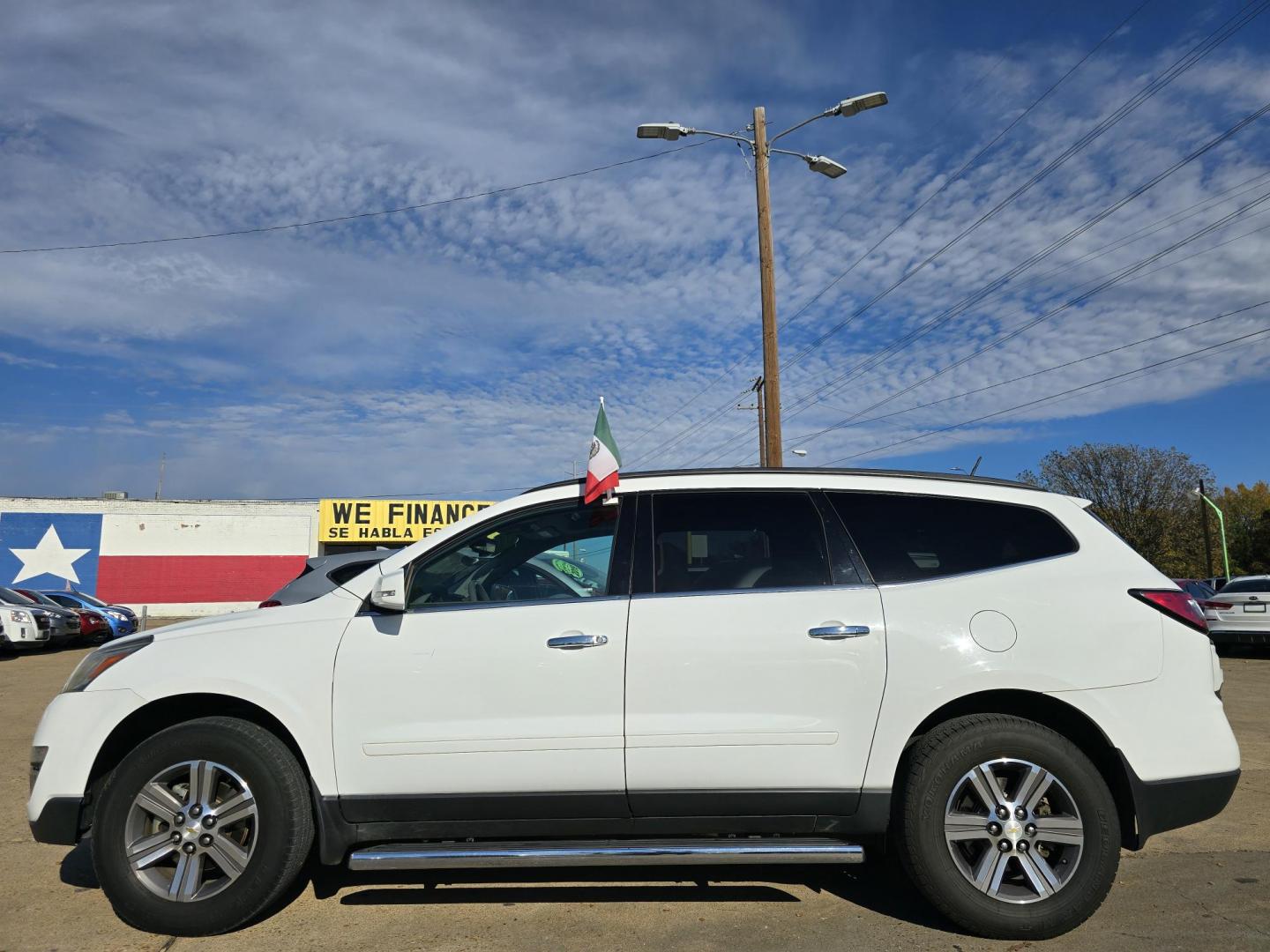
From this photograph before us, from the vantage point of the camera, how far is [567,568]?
3.89 m

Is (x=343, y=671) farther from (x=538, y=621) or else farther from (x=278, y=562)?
(x=278, y=562)

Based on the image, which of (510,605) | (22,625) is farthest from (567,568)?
(22,625)

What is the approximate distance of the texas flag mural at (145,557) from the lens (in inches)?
1382

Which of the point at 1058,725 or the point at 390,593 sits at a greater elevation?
the point at 390,593

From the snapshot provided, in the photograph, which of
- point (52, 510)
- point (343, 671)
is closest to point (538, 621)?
point (343, 671)

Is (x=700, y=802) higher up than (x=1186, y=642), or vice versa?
(x=1186, y=642)

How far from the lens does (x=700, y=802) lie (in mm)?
3494

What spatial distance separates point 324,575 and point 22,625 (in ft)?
47.2

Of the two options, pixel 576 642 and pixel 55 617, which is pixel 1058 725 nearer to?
pixel 576 642

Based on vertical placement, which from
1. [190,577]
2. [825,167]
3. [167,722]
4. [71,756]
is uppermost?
[825,167]

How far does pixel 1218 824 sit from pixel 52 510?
134 ft

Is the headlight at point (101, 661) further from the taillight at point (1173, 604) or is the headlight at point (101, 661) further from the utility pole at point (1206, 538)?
the utility pole at point (1206, 538)

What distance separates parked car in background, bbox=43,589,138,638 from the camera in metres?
22.1

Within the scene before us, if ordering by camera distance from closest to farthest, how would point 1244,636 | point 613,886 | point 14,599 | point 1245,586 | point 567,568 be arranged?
1. point 567,568
2. point 613,886
3. point 1244,636
4. point 1245,586
5. point 14,599
